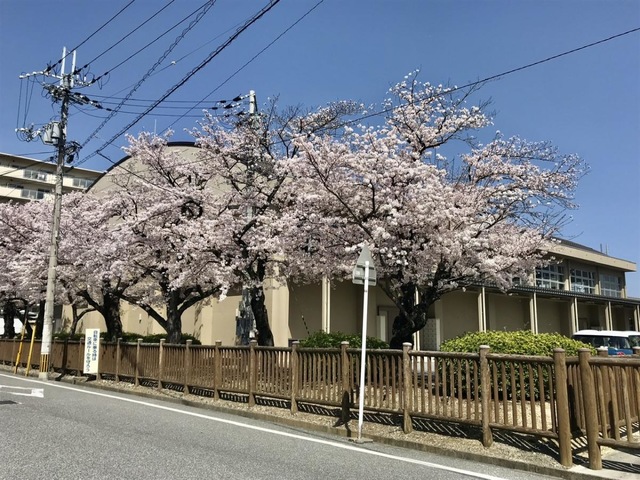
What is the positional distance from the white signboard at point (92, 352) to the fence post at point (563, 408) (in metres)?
13.6

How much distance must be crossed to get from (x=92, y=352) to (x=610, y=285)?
1611 inches

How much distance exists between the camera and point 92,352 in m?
16.0

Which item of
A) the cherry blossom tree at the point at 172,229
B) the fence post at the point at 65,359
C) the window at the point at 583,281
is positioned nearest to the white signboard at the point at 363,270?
the cherry blossom tree at the point at 172,229

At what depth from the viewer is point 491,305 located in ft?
104

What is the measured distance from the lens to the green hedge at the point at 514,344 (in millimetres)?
10648

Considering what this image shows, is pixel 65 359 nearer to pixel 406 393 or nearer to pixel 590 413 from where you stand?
pixel 406 393

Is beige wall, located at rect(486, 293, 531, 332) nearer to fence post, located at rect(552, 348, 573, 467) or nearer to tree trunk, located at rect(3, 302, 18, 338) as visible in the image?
fence post, located at rect(552, 348, 573, 467)

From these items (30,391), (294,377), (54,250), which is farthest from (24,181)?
(294,377)

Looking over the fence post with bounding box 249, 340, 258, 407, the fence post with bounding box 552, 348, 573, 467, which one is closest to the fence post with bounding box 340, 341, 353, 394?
the fence post with bounding box 249, 340, 258, 407

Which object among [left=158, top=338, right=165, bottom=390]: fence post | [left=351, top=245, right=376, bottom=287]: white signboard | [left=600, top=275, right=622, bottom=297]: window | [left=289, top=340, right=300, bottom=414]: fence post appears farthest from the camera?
[left=600, top=275, right=622, bottom=297]: window

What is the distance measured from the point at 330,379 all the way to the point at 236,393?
9.68 ft

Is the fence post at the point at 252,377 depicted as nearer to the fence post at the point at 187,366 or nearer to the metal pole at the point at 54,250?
the fence post at the point at 187,366

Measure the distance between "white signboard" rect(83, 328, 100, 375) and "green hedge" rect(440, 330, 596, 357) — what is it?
10.6m

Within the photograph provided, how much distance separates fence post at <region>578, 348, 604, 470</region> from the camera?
620 centimetres
